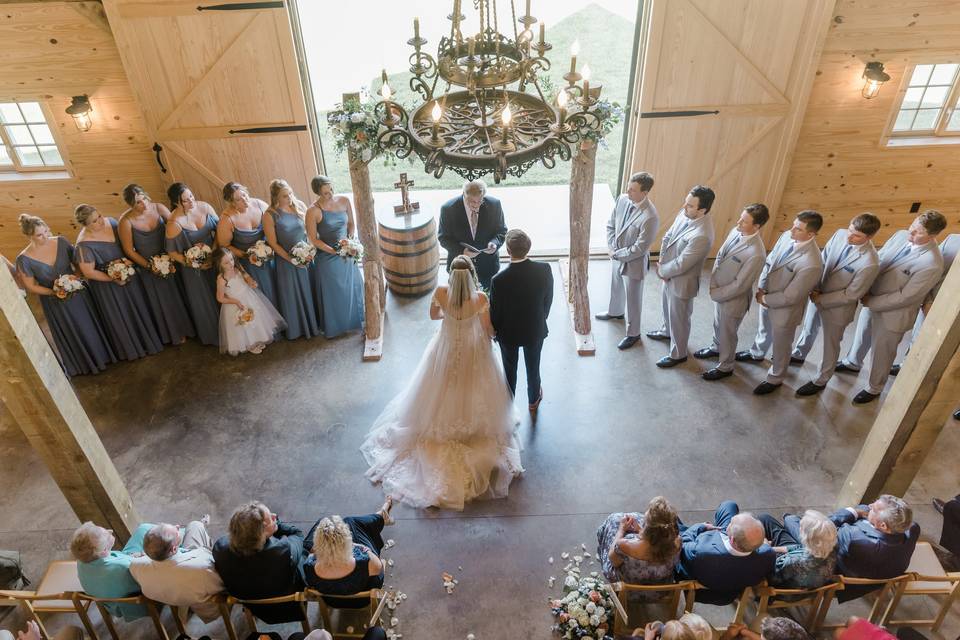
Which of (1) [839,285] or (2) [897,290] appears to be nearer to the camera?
(2) [897,290]

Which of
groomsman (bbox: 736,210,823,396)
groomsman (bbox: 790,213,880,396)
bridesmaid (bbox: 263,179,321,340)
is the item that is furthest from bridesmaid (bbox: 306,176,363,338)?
groomsman (bbox: 790,213,880,396)

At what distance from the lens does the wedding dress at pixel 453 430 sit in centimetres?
486

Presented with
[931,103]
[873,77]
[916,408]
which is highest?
[873,77]

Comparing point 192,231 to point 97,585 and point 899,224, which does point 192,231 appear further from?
point 899,224

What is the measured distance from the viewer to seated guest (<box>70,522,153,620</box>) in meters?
Answer: 3.58

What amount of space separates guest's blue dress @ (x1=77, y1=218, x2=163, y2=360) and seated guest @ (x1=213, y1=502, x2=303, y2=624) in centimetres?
335

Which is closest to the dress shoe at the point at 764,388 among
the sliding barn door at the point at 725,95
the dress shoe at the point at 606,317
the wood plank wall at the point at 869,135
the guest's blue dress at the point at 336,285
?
the dress shoe at the point at 606,317

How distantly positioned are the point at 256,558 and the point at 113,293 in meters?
3.59

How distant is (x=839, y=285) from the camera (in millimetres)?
5227

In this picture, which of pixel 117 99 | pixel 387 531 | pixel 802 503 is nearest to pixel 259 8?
pixel 117 99

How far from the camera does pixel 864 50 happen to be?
6402 millimetres

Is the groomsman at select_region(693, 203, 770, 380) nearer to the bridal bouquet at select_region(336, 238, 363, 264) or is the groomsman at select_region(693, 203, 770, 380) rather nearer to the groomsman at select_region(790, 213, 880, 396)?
the groomsman at select_region(790, 213, 880, 396)

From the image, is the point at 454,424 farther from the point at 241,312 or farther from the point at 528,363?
the point at 241,312

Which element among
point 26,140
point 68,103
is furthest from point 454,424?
point 26,140
